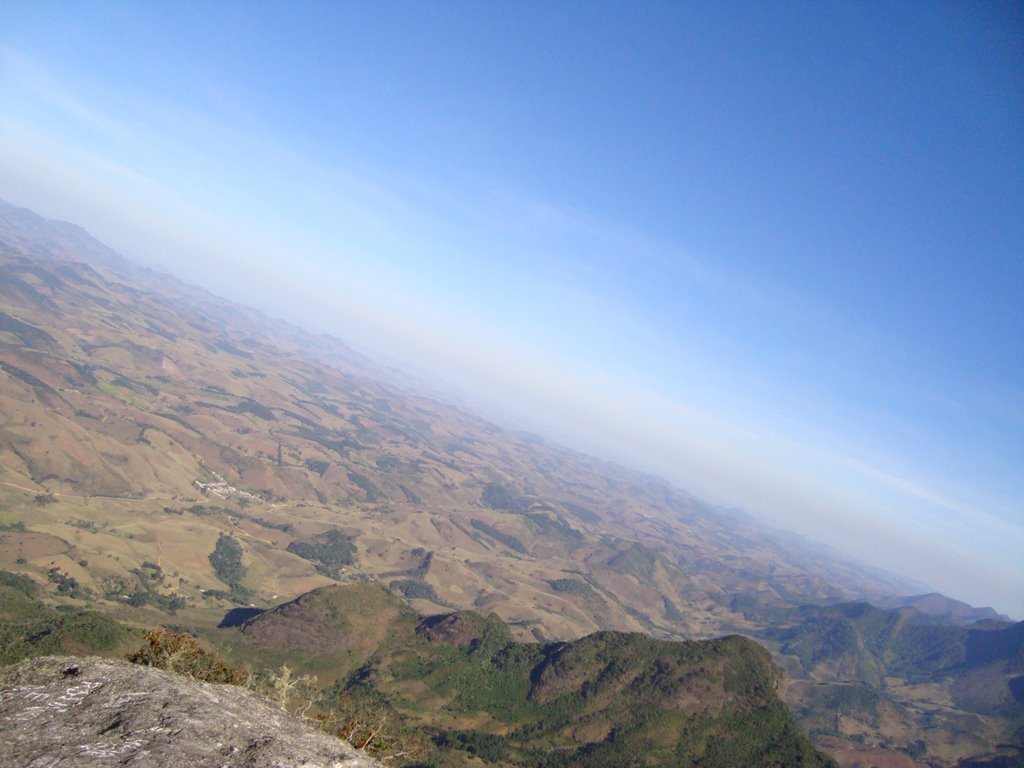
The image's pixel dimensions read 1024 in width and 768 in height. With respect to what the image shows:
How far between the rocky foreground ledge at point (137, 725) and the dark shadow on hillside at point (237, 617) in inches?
3567

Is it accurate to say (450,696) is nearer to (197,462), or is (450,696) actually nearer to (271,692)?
(271,692)

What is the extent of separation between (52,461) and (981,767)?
731 ft

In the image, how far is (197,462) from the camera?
18338cm

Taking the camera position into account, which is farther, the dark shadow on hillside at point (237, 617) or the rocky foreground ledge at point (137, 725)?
the dark shadow on hillside at point (237, 617)

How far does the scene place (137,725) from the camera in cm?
1519

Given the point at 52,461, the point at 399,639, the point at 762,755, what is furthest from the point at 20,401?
the point at 762,755

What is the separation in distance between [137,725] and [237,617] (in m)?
100

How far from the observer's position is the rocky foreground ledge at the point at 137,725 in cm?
1376

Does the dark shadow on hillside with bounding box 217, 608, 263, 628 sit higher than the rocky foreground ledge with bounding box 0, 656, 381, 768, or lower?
lower

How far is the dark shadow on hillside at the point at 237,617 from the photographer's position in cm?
9714

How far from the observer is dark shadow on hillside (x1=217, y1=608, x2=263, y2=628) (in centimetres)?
9714

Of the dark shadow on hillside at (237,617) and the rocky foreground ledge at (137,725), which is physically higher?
the rocky foreground ledge at (137,725)

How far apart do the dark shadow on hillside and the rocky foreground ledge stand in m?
90.6

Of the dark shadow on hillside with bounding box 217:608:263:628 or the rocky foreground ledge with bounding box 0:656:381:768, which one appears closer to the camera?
the rocky foreground ledge with bounding box 0:656:381:768
